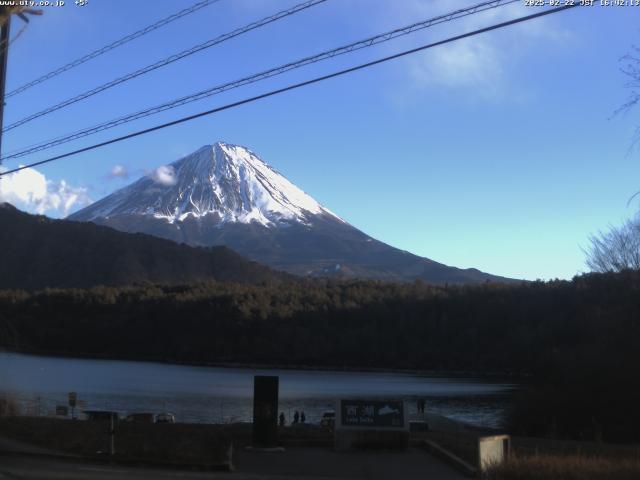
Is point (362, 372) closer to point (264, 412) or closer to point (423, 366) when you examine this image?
point (423, 366)

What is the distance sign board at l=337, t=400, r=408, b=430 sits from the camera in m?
19.5

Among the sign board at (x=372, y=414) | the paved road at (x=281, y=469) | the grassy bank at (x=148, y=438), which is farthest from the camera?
the sign board at (x=372, y=414)

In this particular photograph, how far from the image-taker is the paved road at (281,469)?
15094 mm

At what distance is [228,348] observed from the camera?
6043 inches

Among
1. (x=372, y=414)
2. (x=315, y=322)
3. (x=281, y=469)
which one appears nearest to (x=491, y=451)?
(x=281, y=469)

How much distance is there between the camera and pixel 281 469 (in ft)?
55.2

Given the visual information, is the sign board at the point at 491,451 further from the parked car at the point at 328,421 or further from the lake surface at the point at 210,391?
the lake surface at the point at 210,391

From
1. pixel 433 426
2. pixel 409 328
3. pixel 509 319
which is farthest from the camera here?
pixel 409 328

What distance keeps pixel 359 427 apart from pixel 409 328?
131990mm

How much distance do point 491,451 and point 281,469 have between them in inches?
169

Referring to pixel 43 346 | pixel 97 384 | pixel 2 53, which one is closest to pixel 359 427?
pixel 2 53

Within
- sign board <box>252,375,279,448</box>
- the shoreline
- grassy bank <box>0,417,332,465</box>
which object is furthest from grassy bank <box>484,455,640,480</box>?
the shoreline

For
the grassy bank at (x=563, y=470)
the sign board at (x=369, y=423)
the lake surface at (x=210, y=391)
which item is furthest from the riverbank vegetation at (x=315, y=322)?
the grassy bank at (x=563, y=470)

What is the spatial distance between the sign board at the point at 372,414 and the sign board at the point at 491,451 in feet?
12.9
